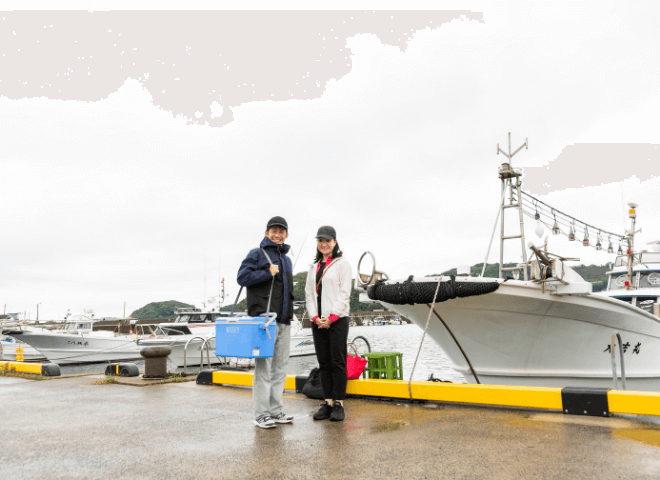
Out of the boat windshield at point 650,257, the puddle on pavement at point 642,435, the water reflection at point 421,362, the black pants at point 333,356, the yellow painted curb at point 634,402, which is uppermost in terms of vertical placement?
the boat windshield at point 650,257

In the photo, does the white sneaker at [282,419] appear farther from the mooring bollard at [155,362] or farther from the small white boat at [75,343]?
the small white boat at [75,343]

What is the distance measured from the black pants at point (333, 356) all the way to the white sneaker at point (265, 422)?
61 centimetres

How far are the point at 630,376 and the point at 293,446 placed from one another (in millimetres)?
7693

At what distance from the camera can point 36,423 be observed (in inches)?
180

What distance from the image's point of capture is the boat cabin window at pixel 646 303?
10.9 m

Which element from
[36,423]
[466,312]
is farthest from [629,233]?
[36,423]

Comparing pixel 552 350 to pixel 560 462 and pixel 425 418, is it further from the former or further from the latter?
pixel 560 462

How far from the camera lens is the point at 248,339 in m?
4.05

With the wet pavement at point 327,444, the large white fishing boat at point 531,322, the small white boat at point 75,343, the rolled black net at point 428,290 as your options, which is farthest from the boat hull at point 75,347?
the wet pavement at point 327,444

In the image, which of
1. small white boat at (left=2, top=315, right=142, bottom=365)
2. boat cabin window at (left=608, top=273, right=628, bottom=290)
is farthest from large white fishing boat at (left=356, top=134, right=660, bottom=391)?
small white boat at (left=2, top=315, right=142, bottom=365)

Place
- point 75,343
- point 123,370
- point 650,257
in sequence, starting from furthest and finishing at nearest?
1. point 75,343
2. point 650,257
3. point 123,370

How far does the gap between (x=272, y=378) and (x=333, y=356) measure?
0.59 metres

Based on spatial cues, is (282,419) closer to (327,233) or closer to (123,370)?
(327,233)

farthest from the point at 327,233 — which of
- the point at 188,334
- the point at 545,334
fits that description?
the point at 188,334
